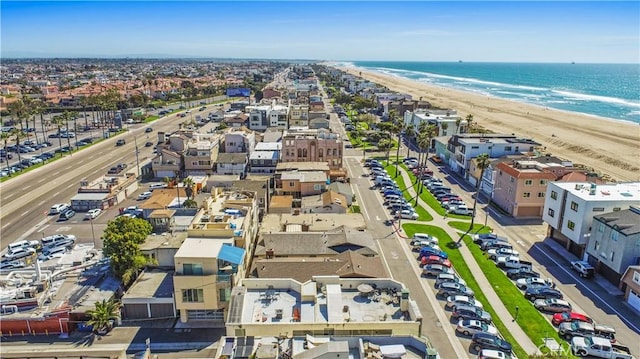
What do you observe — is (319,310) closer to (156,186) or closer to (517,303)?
(517,303)

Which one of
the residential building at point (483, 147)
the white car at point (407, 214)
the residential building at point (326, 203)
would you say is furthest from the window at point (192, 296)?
the residential building at point (483, 147)

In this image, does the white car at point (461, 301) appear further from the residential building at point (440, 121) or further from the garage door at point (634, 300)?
the residential building at point (440, 121)

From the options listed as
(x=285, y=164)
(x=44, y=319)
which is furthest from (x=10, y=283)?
(x=285, y=164)

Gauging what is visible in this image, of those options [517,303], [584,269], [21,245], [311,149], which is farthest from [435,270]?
[21,245]

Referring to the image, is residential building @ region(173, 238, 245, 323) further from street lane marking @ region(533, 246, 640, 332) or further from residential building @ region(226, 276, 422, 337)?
street lane marking @ region(533, 246, 640, 332)

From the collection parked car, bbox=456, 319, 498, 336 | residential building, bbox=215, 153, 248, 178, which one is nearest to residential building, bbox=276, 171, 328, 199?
residential building, bbox=215, 153, 248, 178

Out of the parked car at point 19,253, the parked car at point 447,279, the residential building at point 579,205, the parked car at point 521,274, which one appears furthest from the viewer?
the parked car at point 19,253
